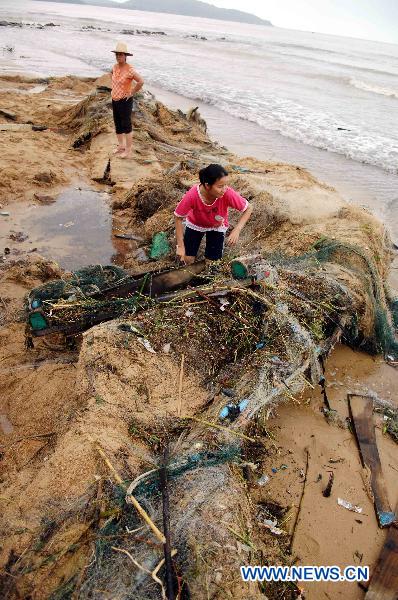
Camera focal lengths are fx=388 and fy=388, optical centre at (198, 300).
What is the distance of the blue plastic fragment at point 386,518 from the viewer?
2836 millimetres

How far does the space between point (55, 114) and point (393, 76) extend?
27.0m

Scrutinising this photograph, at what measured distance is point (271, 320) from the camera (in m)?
3.49

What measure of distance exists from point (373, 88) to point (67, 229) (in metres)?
23.4

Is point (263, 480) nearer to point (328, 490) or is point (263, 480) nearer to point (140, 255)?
point (328, 490)

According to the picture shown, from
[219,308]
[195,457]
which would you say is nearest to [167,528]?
[195,457]

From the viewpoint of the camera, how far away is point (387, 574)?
2.53m

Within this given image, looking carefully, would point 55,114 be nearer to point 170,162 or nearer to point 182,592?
point 170,162

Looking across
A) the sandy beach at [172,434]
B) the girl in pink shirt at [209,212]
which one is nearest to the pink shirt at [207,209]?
the girl in pink shirt at [209,212]

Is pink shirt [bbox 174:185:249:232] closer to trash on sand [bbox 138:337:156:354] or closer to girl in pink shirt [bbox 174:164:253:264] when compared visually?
girl in pink shirt [bbox 174:164:253:264]

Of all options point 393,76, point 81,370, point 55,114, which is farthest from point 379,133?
point 393,76

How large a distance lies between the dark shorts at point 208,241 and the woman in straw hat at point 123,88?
481 cm

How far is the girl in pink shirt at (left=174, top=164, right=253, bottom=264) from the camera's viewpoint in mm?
3617

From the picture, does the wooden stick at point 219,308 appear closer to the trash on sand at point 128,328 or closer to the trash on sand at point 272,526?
the trash on sand at point 128,328

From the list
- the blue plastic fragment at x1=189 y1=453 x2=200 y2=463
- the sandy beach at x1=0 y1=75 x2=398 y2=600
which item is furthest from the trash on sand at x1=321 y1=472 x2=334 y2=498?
the blue plastic fragment at x1=189 y1=453 x2=200 y2=463
